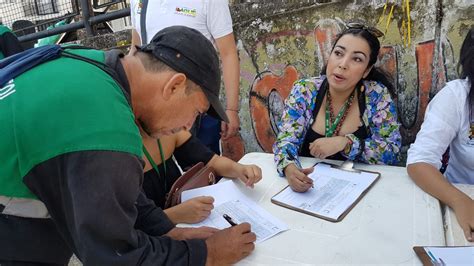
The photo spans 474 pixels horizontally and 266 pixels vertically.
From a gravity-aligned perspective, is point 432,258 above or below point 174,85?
below

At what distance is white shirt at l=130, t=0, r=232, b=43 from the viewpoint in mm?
2143

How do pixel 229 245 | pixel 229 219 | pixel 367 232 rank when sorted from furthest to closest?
1. pixel 229 219
2. pixel 367 232
3. pixel 229 245

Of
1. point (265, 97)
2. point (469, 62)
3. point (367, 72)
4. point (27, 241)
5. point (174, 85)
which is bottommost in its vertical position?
point (265, 97)

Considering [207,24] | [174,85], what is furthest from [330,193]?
[207,24]

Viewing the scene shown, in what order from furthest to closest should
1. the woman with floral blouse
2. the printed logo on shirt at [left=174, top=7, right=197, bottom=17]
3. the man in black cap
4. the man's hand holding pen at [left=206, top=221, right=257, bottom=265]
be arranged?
1. the printed logo on shirt at [left=174, top=7, right=197, bottom=17]
2. the woman with floral blouse
3. the man's hand holding pen at [left=206, top=221, right=257, bottom=265]
4. the man in black cap

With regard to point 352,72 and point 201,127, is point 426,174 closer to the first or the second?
point 352,72

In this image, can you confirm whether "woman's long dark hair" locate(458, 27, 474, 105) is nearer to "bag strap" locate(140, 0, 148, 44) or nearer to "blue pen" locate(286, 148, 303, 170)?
"blue pen" locate(286, 148, 303, 170)

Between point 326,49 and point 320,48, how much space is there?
44mm

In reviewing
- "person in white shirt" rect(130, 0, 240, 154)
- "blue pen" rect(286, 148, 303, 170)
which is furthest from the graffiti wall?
"blue pen" rect(286, 148, 303, 170)

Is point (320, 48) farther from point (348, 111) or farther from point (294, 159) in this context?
point (294, 159)

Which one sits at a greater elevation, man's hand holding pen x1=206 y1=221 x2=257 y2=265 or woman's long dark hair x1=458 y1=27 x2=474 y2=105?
woman's long dark hair x1=458 y1=27 x2=474 y2=105

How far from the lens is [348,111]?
6.51 feet

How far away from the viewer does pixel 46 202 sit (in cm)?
90

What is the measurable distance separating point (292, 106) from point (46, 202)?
1.35 meters
